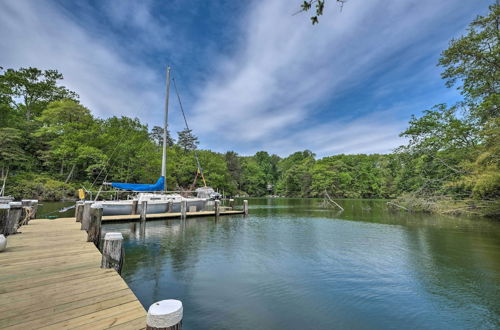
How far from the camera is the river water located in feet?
15.0

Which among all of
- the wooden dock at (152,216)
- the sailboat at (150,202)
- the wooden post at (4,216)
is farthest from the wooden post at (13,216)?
the sailboat at (150,202)

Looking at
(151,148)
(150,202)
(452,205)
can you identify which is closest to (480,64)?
(452,205)

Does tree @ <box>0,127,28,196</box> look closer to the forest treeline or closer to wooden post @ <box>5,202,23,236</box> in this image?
the forest treeline

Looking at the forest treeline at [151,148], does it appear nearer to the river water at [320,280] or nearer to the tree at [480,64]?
the tree at [480,64]

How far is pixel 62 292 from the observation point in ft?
9.98

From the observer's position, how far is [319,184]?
60.2 m

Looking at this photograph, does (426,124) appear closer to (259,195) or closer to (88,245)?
(88,245)

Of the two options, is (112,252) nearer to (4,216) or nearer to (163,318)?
(163,318)

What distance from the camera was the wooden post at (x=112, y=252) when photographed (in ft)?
13.5

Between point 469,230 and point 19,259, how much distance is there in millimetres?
20034

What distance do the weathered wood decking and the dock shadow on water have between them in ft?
5.71

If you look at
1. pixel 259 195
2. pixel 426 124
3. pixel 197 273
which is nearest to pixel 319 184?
pixel 259 195

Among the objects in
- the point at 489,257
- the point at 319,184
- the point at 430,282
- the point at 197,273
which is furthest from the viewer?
the point at 319,184

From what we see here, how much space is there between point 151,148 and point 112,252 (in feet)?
121
